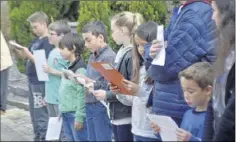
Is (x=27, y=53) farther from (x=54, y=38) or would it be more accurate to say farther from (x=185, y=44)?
(x=185, y=44)

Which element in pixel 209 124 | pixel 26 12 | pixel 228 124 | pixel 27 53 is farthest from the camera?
pixel 26 12

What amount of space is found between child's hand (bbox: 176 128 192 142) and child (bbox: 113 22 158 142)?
3.11 feet

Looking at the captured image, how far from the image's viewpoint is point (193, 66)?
385cm

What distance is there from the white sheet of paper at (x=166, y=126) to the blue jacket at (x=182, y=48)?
316 millimetres

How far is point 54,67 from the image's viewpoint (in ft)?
21.6

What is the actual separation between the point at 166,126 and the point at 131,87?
840mm

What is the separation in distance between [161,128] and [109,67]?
0.78 meters

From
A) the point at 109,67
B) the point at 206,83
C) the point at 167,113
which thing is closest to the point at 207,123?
the point at 206,83

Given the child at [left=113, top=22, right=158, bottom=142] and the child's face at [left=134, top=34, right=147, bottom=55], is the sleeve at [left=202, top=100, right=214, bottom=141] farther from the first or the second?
the child's face at [left=134, top=34, right=147, bottom=55]

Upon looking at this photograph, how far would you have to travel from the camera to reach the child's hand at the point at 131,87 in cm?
463

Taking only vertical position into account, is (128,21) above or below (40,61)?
above

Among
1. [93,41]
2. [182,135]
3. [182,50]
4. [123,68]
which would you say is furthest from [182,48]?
[93,41]

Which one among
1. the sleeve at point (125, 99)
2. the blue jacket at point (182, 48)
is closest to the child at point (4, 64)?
the sleeve at point (125, 99)

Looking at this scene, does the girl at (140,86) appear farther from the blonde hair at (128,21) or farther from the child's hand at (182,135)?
the child's hand at (182,135)
